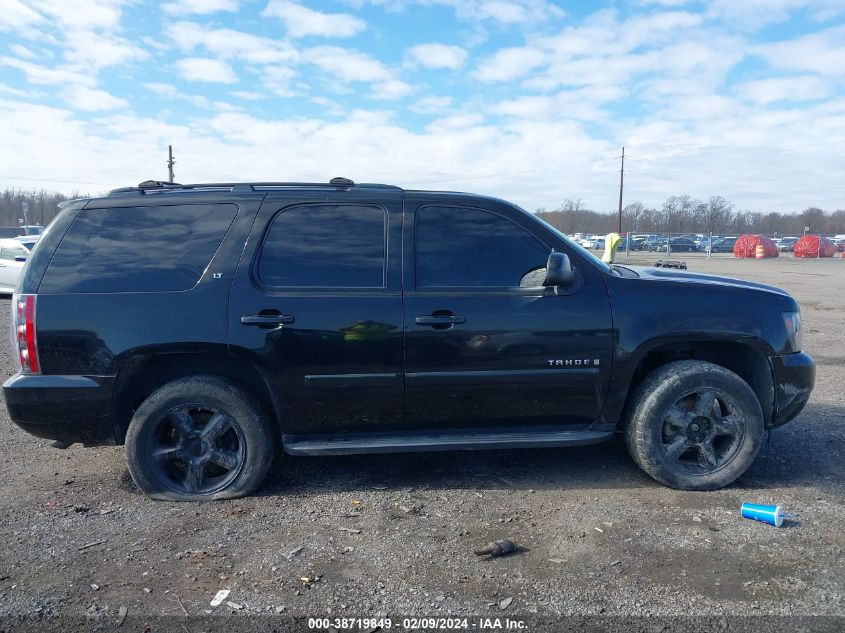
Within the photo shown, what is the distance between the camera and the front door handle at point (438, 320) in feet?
12.1

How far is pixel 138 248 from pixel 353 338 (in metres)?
1.43

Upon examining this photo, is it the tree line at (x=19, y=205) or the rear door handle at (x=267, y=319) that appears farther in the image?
the tree line at (x=19, y=205)

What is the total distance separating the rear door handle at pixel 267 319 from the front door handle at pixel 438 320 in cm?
76

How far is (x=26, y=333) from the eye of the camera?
11.7ft

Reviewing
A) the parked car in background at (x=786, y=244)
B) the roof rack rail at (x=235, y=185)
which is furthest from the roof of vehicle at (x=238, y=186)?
the parked car in background at (x=786, y=244)

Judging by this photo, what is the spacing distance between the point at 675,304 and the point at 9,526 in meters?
4.11

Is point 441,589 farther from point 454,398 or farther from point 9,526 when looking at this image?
point 9,526

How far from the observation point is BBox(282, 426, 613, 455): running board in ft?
12.2

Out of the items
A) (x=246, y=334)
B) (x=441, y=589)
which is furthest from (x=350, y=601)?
(x=246, y=334)

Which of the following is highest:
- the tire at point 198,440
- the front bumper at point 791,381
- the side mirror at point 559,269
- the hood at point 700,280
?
the side mirror at point 559,269

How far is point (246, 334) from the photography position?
11.9 ft

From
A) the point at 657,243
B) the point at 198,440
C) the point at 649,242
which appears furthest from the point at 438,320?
the point at 657,243

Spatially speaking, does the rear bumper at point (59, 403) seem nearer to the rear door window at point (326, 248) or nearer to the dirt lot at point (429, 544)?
the dirt lot at point (429, 544)

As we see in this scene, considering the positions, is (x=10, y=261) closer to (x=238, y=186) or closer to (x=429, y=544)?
(x=238, y=186)
